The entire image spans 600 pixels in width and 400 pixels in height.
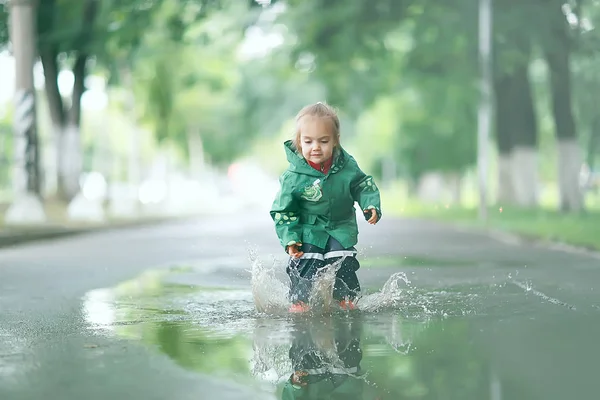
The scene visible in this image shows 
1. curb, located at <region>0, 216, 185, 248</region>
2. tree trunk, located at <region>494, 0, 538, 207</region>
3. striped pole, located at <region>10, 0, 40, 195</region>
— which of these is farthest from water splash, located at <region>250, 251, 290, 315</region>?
tree trunk, located at <region>494, 0, 538, 207</region>

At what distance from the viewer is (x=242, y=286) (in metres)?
12.2

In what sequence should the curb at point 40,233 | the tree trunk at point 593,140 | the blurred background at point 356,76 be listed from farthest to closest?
the tree trunk at point 593,140, the blurred background at point 356,76, the curb at point 40,233

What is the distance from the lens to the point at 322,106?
898cm

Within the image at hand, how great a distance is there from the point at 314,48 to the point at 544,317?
25.0 meters

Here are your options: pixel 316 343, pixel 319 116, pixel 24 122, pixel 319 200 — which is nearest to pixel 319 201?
pixel 319 200

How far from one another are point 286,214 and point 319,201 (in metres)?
0.28

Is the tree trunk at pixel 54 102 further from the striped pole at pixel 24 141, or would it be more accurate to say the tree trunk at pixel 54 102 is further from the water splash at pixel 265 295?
the water splash at pixel 265 295

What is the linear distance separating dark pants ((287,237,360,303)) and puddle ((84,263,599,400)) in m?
0.24

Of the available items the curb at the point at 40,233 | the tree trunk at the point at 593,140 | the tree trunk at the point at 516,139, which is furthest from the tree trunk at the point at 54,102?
the tree trunk at the point at 593,140

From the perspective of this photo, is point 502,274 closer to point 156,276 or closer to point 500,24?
point 156,276

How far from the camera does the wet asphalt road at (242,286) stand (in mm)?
6125

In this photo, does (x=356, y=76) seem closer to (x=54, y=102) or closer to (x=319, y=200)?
(x=54, y=102)

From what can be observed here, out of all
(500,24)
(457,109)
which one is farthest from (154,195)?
(500,24)

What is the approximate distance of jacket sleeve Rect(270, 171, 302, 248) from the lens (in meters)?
8.85
